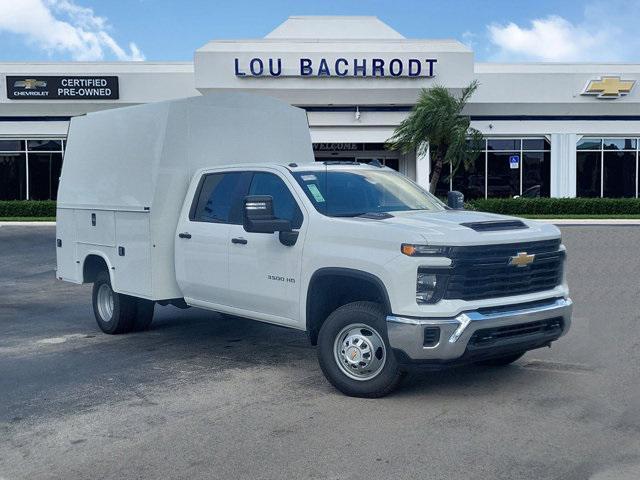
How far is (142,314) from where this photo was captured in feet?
31.5

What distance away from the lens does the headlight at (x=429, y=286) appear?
234 inches

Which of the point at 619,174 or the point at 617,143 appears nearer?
the point at 617,143

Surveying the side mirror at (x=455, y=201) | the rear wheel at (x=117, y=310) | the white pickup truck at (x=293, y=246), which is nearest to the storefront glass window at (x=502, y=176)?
the white pickup truck at (x=293, y=246)

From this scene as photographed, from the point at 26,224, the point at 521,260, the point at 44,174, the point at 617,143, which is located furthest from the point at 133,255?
the point at 617,143

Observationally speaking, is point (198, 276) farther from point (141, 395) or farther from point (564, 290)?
point (564, 290)

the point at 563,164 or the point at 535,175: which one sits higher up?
the point at 563,164

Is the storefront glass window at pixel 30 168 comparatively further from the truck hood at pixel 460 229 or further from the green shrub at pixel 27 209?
the truck hood at pixel 460 229

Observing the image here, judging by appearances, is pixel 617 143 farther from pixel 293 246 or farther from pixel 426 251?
pixel 426 251

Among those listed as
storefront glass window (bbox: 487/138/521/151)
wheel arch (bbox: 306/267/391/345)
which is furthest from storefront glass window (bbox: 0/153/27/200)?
wheel arch (bbox: 306/267/391/345)

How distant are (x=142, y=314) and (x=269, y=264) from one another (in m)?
3.07

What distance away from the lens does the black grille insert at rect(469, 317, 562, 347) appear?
6.04 metres

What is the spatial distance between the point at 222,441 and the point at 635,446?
2.84 metres

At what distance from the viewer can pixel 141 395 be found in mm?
6699

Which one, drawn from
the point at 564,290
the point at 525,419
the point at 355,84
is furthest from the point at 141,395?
the point at 355,84
